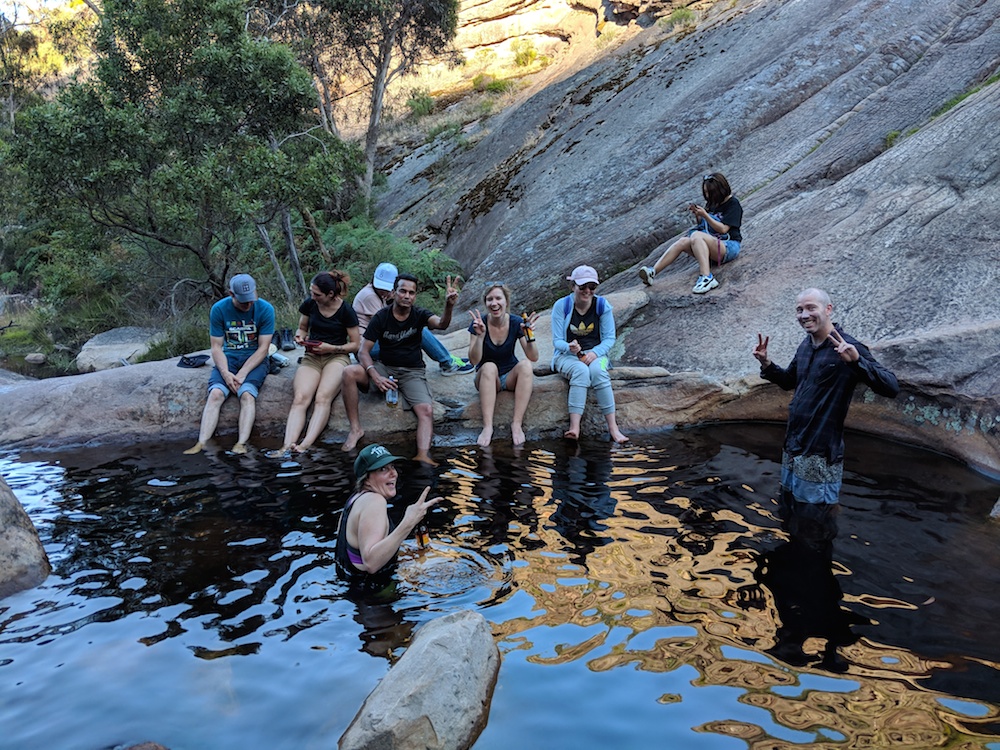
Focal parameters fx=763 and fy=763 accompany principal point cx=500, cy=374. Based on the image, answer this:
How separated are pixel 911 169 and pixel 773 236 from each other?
190cm

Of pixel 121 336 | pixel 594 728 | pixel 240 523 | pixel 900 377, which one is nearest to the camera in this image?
pixel 594 728

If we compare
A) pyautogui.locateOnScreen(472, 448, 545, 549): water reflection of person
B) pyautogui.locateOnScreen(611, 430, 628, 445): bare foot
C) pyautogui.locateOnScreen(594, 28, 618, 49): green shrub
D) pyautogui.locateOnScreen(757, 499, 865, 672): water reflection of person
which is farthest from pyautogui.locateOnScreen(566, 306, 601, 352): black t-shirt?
pyautogui.locateOnScreen(594, 28, 618, 49): green shrub

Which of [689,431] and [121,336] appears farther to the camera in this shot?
[121,336]

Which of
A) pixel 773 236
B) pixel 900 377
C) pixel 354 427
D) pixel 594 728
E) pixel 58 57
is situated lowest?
pixel 594 728

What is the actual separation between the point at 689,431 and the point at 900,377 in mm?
2234

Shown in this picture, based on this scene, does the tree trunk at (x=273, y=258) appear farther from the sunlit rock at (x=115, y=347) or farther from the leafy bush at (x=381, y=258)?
the sunlit rock at (x=115, y=347)

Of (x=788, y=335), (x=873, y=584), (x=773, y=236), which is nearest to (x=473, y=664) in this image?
(x=873, y=584)

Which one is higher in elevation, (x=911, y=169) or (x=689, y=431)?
(x=911, y=169)

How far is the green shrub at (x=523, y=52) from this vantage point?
98.3ft

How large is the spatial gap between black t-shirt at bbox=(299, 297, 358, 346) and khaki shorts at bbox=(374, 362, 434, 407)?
2.05ft

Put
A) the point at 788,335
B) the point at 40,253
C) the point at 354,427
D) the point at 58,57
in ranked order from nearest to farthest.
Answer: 1. the point at 354,427
2. the point at 788,335
3. the point at 40,253
4. the point at 58,57

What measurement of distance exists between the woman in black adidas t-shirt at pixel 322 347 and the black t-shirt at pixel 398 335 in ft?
1.35

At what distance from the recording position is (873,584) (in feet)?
16.2

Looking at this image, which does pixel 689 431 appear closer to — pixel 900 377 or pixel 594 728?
pixel 900 377
